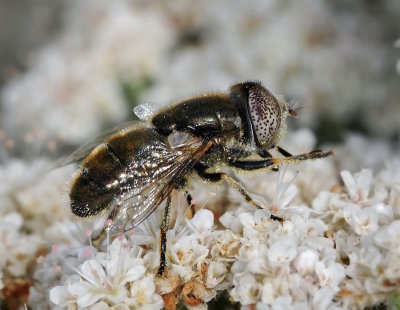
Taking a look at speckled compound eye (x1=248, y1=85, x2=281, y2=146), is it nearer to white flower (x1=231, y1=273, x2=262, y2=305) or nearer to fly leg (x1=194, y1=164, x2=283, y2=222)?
fly leg (x1=194, y1=164, x2=283, y2=222)

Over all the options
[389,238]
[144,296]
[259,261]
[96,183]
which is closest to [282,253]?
[259,261]

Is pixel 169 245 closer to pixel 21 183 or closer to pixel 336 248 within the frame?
pixel 336 248

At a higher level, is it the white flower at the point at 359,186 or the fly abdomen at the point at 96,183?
the fly abdomen at the point at 96,183

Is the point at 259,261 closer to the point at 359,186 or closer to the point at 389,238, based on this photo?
the point at 389,238

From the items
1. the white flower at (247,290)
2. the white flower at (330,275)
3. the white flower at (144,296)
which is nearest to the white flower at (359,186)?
the white flower at (330,275)

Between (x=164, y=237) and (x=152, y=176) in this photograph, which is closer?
(x=152, y=176)

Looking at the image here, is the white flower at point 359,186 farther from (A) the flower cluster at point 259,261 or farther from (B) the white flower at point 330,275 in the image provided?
(B) the white flower at point 330,275

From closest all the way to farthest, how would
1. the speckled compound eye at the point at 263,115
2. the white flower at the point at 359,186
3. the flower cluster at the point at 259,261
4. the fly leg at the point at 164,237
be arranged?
the flower cluster at the point at 259,261 → the fly leg at the point at 164,237 → the speckled compound eye at the point at 263,115 → the white flower at the point at 359,186
